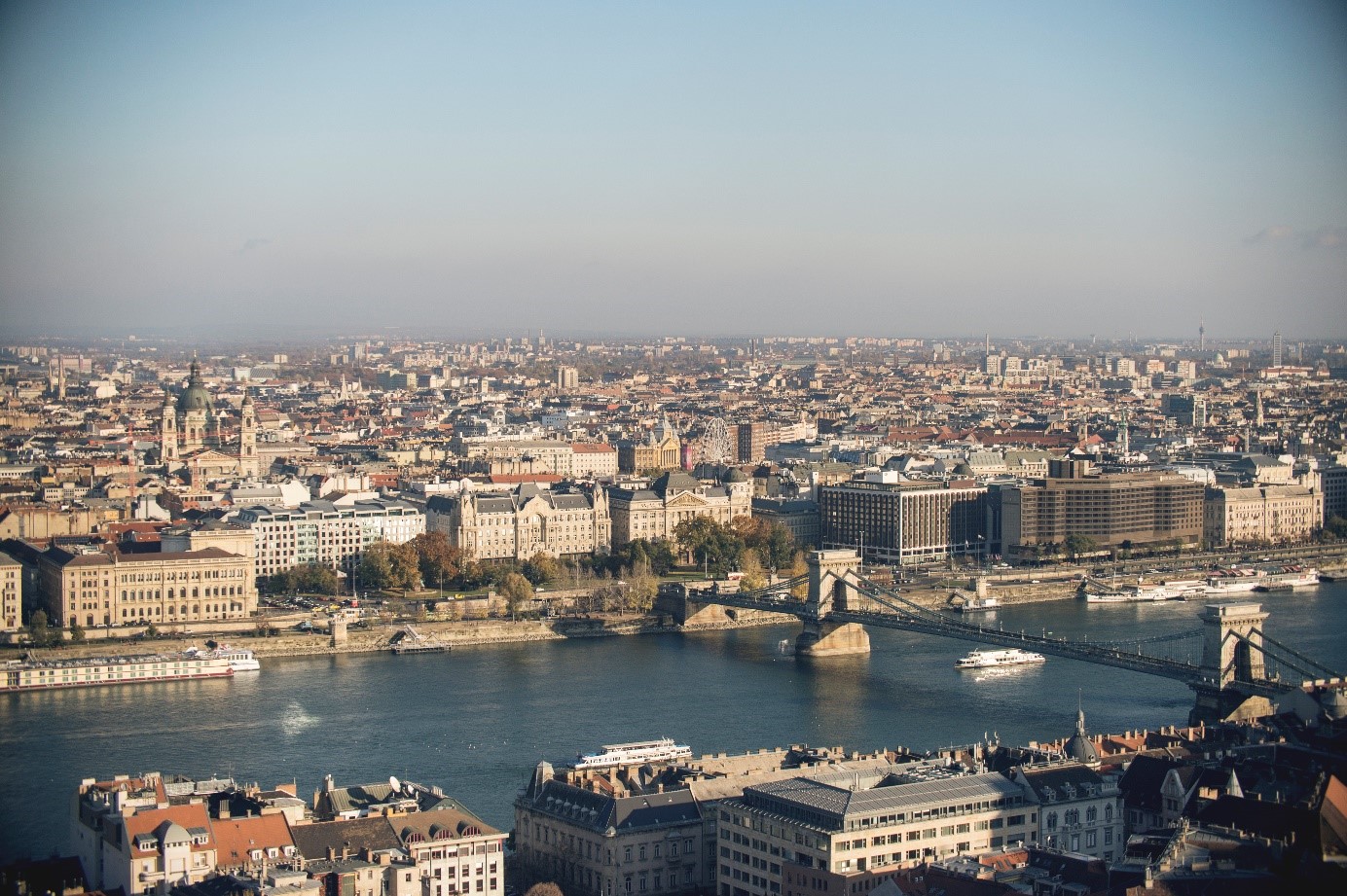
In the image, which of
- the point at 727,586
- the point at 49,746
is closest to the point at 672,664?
the point at 727,586

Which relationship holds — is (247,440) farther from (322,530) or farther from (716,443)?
(716,443)

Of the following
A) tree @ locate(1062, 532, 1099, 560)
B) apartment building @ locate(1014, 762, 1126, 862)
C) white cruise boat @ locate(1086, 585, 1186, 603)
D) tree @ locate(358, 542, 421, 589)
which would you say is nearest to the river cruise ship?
tree @ locate(358, 542, 421, 589)

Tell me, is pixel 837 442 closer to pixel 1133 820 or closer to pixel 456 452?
pixel 456 452

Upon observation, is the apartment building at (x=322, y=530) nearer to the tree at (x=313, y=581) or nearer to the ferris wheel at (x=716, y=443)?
the tree at (x=313, y=581)

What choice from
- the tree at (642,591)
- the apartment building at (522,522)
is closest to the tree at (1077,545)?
the apartment building at (522,522)

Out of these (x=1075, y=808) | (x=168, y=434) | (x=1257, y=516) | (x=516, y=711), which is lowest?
(x=516, y=711)

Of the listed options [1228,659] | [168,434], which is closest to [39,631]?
[1228,659]
